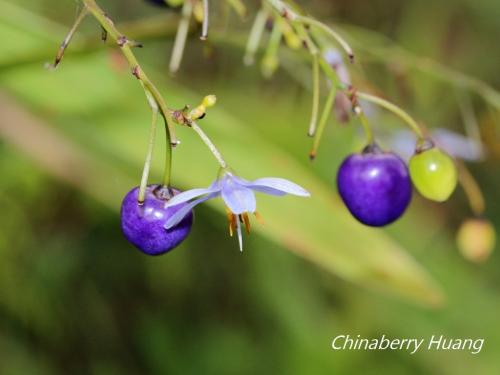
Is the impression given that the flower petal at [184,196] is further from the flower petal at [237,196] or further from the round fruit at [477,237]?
the round fruit at [477,237]

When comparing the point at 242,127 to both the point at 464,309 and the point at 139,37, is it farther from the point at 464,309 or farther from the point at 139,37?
the point at 464,309

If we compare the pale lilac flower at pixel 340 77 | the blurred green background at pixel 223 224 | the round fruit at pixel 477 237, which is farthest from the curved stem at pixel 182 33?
the round fruit at pixel 477 237

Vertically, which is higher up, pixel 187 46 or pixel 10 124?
pixel 187 46

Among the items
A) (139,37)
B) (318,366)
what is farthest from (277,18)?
(318,366)

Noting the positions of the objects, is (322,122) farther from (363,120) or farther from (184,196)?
(184,196)

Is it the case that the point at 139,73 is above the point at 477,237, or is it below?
above

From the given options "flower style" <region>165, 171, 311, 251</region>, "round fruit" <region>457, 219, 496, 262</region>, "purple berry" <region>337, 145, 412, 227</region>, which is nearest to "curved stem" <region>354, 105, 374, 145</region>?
"purple berry" <region>337, 145, 412, 227</region>

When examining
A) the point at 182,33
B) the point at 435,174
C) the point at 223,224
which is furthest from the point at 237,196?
the point at 223,224

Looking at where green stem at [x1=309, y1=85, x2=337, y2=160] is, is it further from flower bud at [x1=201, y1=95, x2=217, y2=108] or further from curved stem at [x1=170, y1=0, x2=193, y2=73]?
curved stem at [x1=170, y1=0, x2=193, y2=73]
